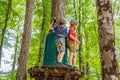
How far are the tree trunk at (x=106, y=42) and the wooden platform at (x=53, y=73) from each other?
408 centimetres

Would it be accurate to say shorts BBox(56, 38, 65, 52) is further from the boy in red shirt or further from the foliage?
the foliage

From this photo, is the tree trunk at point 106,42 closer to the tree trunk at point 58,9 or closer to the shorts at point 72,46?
the shorts at point 72,46

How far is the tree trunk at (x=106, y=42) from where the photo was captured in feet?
12.2

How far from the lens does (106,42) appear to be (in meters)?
3.90

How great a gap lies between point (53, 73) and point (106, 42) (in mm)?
4451

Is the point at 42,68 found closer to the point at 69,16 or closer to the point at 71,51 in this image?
the point at 71,51

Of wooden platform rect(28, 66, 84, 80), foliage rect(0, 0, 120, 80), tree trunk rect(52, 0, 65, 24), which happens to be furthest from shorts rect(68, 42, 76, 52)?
foliage rect(0, 0, 120, 80)

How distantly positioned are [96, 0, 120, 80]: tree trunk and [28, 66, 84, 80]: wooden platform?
408cm

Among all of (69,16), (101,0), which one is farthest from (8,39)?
(101,0)

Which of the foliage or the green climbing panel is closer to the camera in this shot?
the green climbing panel

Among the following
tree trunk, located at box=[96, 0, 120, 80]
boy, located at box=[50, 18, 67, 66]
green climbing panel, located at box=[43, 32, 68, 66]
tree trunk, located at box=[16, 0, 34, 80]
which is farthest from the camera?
tree trunk, located at box=[16, 0, 34, 80]

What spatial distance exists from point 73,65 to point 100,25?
14.9 ft

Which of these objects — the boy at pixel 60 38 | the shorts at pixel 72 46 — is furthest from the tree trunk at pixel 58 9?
the shorts at pixel 72 46

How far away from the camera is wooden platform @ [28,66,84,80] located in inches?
314
